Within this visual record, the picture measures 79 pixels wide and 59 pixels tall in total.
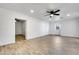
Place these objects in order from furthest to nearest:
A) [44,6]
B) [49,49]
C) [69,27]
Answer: [49,49] → [69,27] → [44,6]

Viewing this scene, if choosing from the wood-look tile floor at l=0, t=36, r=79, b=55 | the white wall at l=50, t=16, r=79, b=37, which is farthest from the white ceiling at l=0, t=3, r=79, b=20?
the wood-look tile floor at l=0, t=36, r=79, b=55

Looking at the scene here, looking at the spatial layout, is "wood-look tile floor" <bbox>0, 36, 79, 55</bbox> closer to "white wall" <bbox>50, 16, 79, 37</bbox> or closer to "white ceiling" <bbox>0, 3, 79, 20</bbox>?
"white wall" <bbox>50, 16, 79, 37</bbox>

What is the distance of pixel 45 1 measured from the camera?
1788mm

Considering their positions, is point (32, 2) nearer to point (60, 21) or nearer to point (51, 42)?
point (60, 21)

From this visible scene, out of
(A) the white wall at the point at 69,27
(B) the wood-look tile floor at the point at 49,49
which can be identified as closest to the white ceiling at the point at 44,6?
(A) the white wall at the point at 69,27

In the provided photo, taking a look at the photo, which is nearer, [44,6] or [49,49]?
[44,6]

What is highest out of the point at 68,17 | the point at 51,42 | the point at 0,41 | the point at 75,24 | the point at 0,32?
the point at 68,17

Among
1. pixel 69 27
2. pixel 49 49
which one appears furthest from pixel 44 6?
pixel 49 49

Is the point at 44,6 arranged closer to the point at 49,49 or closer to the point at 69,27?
the point at 69,27

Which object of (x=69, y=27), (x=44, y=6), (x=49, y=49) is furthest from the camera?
(x=49, y=49)

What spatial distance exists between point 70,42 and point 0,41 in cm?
277

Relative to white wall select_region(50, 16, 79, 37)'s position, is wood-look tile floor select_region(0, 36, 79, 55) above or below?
below
